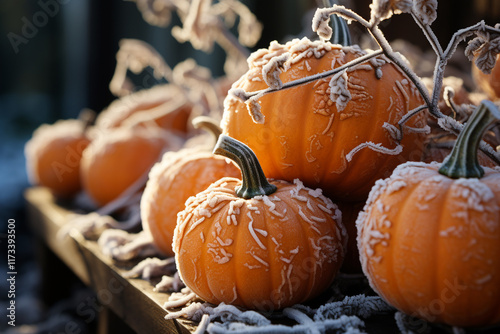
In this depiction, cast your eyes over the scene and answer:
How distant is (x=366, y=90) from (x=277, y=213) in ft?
0.75

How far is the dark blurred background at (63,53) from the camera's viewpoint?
2.82 m

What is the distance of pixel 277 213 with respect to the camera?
0.74 m

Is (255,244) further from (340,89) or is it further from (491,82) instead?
(491,82)

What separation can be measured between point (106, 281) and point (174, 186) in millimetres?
291

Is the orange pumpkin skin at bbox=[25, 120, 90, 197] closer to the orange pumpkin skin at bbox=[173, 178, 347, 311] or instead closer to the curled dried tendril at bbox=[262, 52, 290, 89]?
the orange pumpkin skin at bbox=[173, 178, 347, 311]

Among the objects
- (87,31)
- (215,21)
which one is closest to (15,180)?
(87,31)

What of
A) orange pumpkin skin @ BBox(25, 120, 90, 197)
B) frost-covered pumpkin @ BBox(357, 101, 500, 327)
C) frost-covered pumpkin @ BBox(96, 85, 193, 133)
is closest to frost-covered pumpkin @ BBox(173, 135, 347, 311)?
frost-covered pumpkin @ BBox(357, 101, 500, 327)

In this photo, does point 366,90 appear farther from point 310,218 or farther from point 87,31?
point 87,31

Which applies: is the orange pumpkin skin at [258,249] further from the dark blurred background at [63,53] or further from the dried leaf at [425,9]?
the dark blurred background at [63,53]

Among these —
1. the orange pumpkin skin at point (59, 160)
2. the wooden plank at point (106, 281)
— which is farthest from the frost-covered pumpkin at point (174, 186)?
the orange pumpkin skin at point (59, 160)

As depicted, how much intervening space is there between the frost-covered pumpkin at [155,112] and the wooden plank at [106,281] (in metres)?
0.35

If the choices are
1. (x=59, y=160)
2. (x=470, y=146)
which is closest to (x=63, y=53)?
(x=59, y=160)

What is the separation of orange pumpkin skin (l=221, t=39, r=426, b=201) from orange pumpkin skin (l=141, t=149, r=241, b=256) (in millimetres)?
144

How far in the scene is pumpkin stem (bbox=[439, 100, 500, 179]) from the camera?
612 millimetres
